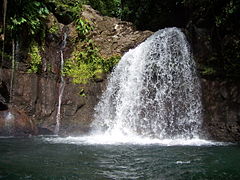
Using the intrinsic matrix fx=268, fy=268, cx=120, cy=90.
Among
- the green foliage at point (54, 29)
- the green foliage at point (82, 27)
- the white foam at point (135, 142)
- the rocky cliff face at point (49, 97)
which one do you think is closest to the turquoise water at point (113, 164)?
the white foam at point (135, 142)

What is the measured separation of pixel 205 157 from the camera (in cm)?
520

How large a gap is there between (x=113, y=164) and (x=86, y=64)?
23.1 ft

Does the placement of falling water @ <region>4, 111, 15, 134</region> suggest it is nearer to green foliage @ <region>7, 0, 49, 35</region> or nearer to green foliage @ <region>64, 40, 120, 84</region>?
green foliage @ <region>64, 40, 120, 84</region>

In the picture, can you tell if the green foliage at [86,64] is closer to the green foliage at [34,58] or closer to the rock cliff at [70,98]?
the rock cliff at [70,98]

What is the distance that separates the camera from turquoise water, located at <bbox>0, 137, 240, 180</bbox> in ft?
12.5

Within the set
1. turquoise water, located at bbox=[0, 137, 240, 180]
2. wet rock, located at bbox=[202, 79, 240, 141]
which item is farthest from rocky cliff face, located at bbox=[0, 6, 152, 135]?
wet rock, located at bbox=[202, 79, 240, 141]

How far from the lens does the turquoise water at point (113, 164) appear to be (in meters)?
3.81

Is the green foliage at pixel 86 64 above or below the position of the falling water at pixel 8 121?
above

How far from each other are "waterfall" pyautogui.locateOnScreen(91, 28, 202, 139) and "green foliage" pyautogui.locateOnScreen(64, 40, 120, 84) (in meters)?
0.50

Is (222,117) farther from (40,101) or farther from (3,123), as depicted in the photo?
(3,123)

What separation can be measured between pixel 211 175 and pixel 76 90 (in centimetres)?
726

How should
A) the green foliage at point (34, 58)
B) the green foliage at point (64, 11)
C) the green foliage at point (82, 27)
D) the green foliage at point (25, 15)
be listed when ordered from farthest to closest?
the green foliage at point (64, 11) → the green foliage at point (82, 27) → the green foliage at point (34, 58) → the green foliage at point (25, 15)

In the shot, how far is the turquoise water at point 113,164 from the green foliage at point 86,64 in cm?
500

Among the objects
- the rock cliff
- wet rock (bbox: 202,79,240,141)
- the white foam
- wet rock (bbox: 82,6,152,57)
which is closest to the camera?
the white foam
